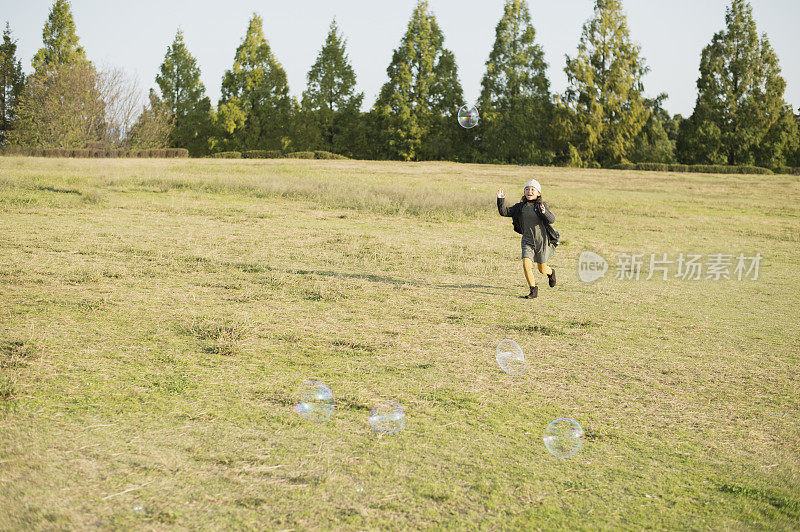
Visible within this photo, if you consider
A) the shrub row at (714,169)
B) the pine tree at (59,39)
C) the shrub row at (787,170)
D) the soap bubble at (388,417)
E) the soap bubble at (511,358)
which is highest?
the pine tree at (59,39)

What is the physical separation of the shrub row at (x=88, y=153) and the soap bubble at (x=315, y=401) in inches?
1609

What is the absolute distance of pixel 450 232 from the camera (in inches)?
745

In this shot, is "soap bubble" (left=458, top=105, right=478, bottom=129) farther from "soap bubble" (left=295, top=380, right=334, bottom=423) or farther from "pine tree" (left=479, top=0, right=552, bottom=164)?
"pine tree" (left=479, top=0, right=552, bottom=164)

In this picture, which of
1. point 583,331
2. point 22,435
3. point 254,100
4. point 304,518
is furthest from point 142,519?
point 254,100

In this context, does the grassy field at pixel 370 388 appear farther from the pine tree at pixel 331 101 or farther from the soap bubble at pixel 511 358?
the pine tree at pixel 331 101

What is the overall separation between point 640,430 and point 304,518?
2.89m

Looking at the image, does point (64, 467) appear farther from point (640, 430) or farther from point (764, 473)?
point (764, 473)

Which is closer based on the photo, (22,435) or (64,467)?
(64,467)

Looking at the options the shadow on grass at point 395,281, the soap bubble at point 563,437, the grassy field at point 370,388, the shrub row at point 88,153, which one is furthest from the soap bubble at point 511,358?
the shrub row at point 88,153

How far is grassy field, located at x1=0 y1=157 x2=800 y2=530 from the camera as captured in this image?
3959mm

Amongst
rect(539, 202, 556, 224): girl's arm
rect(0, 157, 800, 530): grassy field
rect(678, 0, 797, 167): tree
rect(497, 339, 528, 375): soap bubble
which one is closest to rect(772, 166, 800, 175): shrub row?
rect(678, 0, 797, 167): tree

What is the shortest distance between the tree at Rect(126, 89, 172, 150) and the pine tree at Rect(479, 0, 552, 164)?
27.4 m

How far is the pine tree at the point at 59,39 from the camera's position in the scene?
52.9 meters

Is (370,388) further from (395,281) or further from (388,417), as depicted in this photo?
(395,281)
